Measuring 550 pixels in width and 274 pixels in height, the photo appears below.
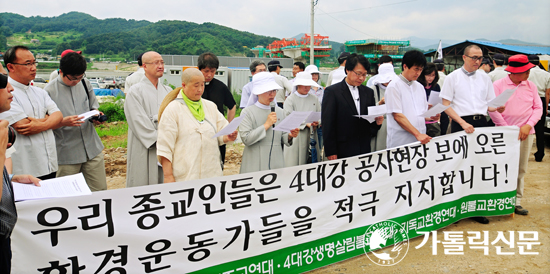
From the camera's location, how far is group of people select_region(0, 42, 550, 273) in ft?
9.55

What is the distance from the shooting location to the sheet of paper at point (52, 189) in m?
2.09

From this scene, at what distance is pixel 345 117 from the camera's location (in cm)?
370

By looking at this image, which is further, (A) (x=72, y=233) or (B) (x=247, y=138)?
(B) (x=247, y=138)

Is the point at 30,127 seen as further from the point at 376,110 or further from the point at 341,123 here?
the point at 376,110

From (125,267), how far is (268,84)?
1.82 meters

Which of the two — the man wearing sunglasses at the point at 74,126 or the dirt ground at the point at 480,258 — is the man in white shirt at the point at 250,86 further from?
the dirt ground at the point at 480,258

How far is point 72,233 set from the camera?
2182 mm

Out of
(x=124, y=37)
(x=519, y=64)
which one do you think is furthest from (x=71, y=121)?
(x=124, y=37)

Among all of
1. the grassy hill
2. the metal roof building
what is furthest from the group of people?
the grassy hill

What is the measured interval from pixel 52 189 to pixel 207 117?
4.06 feet

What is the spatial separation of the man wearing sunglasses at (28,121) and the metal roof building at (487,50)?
51.3 feet

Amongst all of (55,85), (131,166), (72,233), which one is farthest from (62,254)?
(55,85)

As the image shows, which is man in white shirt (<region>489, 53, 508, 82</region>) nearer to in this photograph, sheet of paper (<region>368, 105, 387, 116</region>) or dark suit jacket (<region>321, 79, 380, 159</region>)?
dark suit jacket (<region>321, 79, 380, 159</region>)

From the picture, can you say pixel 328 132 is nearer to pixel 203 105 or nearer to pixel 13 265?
pixel 203 105
